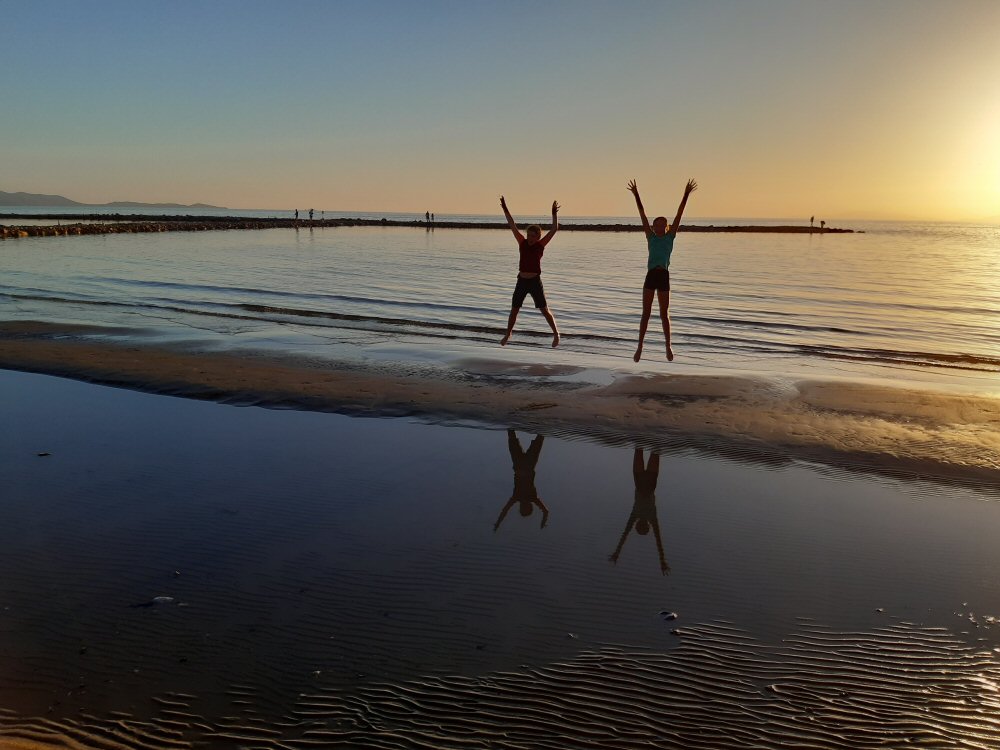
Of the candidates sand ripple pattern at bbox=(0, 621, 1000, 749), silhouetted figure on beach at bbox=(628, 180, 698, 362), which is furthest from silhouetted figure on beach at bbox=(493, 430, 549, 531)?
silhouetted figure on beach at bbox=(628, 180, 698, 362)

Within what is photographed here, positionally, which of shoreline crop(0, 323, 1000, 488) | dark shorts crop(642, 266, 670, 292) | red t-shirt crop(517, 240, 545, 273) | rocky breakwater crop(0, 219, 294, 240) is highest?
rocky breakwater crop(0, 219, 294, 240)

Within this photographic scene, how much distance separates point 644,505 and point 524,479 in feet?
4.12

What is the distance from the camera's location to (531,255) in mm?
13359

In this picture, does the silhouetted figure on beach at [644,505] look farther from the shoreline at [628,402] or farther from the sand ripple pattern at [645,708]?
the sand ripple pattern at [645,708]

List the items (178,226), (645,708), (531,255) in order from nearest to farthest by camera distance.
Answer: (645,708), (531,255), (178,226)

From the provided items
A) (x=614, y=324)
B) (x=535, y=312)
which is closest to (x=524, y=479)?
(x=614, y=324)

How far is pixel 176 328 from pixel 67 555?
12409 mm

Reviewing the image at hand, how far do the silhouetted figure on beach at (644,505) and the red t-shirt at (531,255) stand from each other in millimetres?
6106

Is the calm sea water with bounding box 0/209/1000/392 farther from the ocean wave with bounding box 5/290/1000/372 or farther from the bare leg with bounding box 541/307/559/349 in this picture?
the bare leg with bounding box 541/307/559/349

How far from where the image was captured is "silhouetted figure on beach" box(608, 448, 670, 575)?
563 centimetres

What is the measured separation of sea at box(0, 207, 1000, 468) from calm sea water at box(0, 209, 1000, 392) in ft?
0.30

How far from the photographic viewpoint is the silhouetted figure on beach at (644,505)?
5.63m

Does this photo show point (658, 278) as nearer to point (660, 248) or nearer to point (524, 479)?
point (660, 248)

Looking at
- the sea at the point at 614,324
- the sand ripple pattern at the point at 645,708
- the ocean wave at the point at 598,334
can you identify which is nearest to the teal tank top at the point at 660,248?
the sea at the point at 614,324
